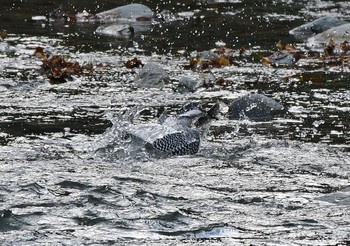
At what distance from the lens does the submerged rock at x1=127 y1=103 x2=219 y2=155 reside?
552 cm

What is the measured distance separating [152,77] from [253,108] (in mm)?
1315

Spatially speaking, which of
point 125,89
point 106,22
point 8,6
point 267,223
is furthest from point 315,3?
point 267,223

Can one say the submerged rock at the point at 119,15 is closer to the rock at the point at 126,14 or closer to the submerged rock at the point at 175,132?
the rock at the point at 126,14

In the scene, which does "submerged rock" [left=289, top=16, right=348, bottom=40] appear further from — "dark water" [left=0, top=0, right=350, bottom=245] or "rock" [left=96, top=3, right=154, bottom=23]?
"rock" [left=96, top=3, right=154, bottom=23]

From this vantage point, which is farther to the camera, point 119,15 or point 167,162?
point 119,15

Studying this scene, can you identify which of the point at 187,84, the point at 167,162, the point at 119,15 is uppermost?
the point at 167,162

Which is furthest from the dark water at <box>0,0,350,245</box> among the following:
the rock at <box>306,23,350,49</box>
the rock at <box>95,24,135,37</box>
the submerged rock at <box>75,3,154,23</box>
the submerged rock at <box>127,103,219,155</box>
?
the submerged rock at <box>75,3,154,23</box>

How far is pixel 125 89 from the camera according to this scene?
7.48 metres

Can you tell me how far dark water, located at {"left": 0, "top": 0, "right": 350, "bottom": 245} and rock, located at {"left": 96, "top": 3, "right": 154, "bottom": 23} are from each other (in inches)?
80.2

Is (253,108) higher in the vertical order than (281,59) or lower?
higher

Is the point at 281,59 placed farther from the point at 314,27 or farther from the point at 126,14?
Answer: the point at 126,14

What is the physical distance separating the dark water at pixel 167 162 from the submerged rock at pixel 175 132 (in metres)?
0.10

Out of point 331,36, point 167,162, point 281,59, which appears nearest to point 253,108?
point 167,162

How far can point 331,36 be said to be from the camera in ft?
32.2
